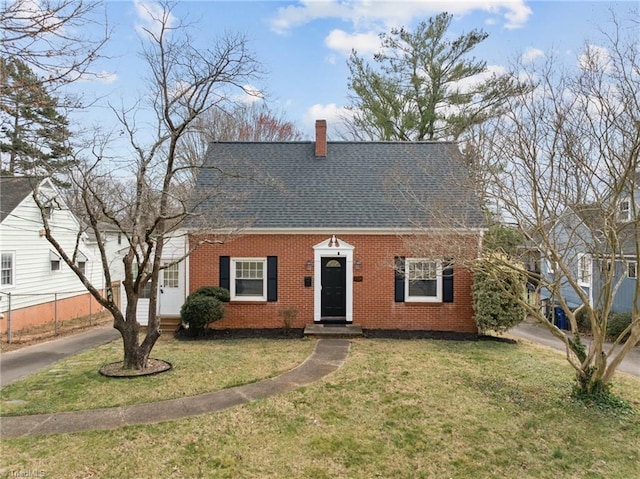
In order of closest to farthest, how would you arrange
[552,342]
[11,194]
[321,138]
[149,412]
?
[149,412], [552,342], [321,138], [11,194]

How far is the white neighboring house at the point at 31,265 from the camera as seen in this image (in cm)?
1366

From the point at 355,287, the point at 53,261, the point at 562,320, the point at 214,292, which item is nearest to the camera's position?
the point at 214,292

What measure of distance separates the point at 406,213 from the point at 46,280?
46.3 ft

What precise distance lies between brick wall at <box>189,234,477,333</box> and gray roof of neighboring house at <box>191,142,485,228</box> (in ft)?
1.98

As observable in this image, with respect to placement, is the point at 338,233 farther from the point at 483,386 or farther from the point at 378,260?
the point at 483,386

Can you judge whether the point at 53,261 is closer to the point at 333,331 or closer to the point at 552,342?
the point at 333,331

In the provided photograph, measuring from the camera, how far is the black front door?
12.7 m

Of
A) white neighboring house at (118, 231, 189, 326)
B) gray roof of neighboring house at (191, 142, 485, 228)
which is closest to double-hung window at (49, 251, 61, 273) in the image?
white neighboring house at (118, 231, 189, 326)

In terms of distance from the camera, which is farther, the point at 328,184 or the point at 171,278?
the point at 328,184

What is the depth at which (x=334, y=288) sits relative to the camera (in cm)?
1273

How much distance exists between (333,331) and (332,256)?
91.7 inches

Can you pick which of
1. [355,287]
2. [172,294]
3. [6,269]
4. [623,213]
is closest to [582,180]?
[623,213]

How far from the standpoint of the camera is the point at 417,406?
6508mm

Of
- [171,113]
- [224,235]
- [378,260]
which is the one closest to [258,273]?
[224,235]
